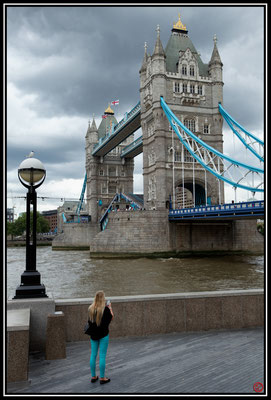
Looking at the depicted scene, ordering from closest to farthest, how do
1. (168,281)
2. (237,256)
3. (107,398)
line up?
(107,398) → (168,281) → (237,256)

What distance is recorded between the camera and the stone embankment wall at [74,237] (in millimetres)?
53969

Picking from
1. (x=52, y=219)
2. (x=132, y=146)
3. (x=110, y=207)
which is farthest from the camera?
(x=52, y=219)

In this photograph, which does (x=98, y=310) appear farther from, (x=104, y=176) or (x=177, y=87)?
(x=104, y=176)

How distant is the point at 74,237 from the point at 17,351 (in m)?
51.3

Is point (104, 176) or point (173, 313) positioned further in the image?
point (104, 176)

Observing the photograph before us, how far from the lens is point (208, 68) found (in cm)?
4306

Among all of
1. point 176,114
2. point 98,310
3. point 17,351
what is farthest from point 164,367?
point 176,114

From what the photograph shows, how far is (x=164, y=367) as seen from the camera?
4.49m

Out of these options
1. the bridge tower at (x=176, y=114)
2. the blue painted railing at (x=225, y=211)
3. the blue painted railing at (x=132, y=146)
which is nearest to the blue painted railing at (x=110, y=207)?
the bridge tower at (x=176, y=114)

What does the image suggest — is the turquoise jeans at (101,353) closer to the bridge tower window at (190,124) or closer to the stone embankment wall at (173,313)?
the stone embankment wall at (173,313)

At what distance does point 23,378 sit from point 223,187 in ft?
125

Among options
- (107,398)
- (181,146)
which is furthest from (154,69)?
(107,398)

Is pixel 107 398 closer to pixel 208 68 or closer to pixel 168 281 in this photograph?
A: pixel 168 281

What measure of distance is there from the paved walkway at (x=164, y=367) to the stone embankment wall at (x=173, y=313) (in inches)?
6.6
